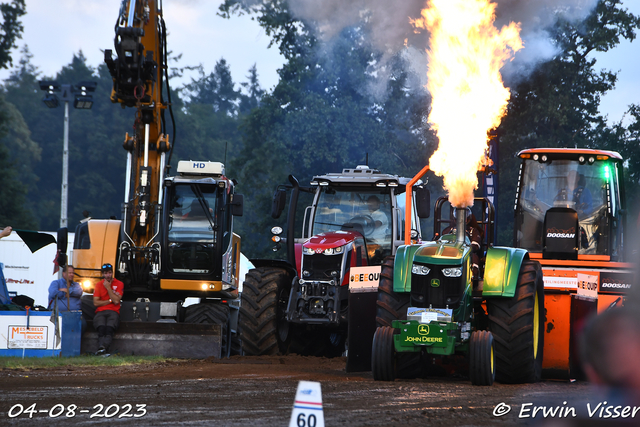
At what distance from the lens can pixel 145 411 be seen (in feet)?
25.0

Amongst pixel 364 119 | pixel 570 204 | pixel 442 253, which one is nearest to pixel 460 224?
pixel 442 253

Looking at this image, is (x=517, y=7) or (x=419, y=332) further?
(x=517, y=7)

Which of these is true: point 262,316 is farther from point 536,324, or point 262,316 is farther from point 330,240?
point 536,324

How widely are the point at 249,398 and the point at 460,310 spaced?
2.77 metres

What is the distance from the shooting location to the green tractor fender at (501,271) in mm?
10305

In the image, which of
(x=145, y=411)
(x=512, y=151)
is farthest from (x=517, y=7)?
(x=512, y=151)

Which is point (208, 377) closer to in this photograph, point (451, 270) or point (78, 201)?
point (451, 270)

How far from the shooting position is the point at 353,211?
49.0 ft

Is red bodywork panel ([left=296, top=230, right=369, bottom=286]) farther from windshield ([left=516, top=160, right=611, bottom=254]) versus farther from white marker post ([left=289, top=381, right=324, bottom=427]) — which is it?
white marker post ([left=289, top=381, right=324, bottom=427])

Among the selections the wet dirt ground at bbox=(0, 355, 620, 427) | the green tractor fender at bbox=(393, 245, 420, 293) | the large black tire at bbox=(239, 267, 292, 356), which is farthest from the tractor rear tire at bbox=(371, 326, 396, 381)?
the large black tire at bbox=(239, 267, 292, 356)

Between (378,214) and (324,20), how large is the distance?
3501 millimetres

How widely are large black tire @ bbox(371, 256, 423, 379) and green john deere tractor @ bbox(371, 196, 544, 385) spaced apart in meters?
0.01

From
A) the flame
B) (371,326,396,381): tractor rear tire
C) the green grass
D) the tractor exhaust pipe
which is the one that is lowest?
the green grass

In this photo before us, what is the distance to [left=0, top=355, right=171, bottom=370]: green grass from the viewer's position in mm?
12391
